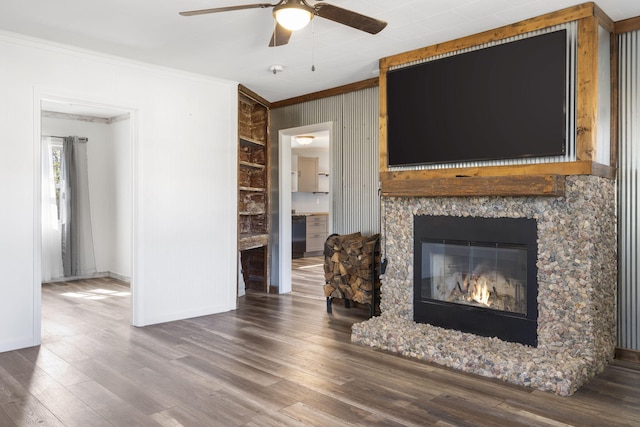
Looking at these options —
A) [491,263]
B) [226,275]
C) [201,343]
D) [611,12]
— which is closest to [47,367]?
[201,343]

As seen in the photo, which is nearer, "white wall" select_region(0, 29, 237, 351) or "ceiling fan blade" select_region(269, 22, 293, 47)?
"ceiling fan blade" select_region(269, 22, 293, 47)

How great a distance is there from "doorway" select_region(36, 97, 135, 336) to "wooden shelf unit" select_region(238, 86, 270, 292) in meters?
2.10

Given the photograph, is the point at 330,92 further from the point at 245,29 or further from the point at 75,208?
the point at 75,208

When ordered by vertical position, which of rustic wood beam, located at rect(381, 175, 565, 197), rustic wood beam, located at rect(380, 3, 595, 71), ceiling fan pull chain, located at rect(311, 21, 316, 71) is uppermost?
ceiling fan pull chain, located at rect(311, 21, 316, 71)

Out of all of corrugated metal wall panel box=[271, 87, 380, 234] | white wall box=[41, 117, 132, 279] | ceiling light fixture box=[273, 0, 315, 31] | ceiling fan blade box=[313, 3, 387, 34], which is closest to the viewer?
ceiling light fixture box=[273, 0, 315, 31]

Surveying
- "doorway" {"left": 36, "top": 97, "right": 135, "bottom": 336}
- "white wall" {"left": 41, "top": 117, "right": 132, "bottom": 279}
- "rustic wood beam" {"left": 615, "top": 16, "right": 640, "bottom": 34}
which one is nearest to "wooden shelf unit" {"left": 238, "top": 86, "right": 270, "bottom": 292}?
"doorway" {"left": 36, "top": 97, "right": 135, "bottom": 336}

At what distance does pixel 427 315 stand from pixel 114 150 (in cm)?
574

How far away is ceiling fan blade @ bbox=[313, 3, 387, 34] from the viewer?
2838 mm

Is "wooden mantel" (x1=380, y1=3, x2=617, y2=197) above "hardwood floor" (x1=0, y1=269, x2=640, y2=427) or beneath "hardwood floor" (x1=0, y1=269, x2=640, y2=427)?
above

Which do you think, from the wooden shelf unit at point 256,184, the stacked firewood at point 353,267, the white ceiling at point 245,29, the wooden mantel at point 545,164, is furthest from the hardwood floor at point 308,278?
the white ceiling at point 245,29

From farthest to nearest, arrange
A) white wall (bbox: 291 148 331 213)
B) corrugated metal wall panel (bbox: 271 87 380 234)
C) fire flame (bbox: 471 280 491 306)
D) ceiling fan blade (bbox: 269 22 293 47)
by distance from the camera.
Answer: white wall (bbox: 291 148 331 213)
corrugated metal wall panel (bbox: 271 87 380 234)
fire flame (bbox: 471 280 491 306)
ceiling fan blade (bbox: 269 22 293 47)

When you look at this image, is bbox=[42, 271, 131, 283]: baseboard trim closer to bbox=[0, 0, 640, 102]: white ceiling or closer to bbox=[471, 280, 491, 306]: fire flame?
bbox=[0, 0, 640, 102]: white ceiling

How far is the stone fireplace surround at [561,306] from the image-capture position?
128 inches

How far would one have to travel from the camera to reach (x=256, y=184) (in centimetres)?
648
